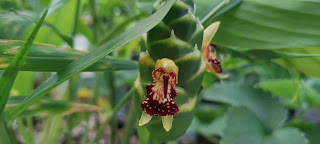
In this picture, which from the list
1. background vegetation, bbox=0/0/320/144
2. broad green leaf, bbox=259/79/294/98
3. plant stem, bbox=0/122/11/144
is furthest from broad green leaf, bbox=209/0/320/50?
broad green leaf, bbox=259/79/294/98

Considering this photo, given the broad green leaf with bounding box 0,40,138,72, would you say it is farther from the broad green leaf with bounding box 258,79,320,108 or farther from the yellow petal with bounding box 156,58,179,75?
the broad green leaf with bounding box 258,79,320,108

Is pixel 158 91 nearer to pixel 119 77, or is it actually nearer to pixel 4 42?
pixel 4 42

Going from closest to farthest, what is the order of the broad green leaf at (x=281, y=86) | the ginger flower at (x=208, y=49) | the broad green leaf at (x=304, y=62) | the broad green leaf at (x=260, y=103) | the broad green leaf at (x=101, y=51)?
the broad green leaf at (x=101, y=51) < the ginger flower at (x=208, y=49) < the broad green leaf at (x=304, y=62) < the broad green leaf at (x=260, y=103) < the broad green leaf at (x=281, y=86)

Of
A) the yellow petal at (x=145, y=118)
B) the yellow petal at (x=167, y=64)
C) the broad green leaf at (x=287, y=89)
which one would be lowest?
the broad green leaf at (x=287, y=89)

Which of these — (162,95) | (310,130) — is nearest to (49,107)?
(162,95)

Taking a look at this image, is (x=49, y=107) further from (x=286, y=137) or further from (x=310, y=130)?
(x=310, y=130)

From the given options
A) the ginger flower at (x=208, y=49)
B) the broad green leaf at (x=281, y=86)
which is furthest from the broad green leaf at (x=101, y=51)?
the broad green leaf at (x=281, y=86)

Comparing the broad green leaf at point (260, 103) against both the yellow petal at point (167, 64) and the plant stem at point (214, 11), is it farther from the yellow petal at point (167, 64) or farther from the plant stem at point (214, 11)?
the yellow petal at point (167, 64)

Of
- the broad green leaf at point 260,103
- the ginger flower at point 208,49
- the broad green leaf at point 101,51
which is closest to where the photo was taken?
the broad green leaf at point 101,51
